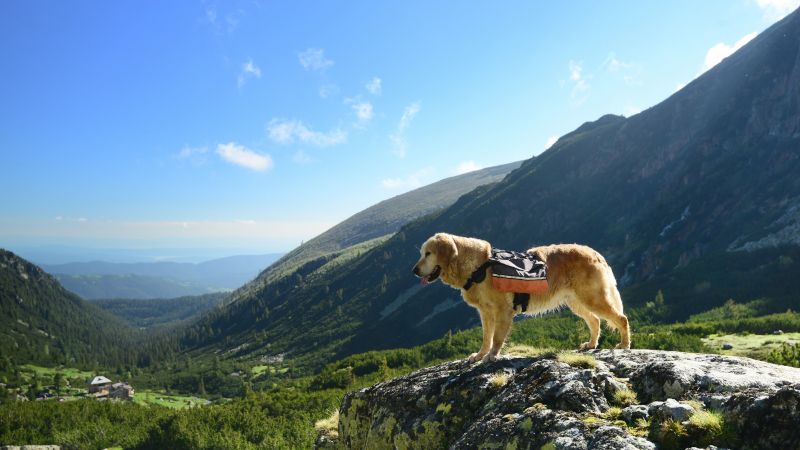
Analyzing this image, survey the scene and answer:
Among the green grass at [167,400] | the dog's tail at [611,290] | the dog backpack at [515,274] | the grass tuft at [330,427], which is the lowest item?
the green grass at [167,400]

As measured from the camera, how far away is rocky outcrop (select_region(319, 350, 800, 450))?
4.36 m

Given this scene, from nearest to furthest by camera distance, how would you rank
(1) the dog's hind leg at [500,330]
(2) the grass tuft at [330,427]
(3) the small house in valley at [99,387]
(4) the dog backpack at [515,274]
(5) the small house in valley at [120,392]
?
(4) the dog backpack at [515,274]
(1) the dog's hind leg at [500,330]
(2) the grass tuft at [330,427]
(5) the small house in valley at [120,392]
(3) the small house in valley at [99,387]

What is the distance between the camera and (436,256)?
917 cm

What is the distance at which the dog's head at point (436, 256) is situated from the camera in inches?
360

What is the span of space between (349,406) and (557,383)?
5489mm

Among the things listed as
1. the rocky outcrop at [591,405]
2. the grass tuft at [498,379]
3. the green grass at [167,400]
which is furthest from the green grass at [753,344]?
the green grass at [167,400]

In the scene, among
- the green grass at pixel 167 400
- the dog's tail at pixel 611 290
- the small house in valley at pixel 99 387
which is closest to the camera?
the dog's tail at pixel 611 290

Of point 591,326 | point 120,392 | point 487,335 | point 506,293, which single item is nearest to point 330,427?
point 487,335

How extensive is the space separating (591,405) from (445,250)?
13.8 feet

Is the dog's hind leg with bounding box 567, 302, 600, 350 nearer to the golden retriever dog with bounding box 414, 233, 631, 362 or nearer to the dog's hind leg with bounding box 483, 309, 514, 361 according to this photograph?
the golden retriever dog with bounding box 414, 233, 631, 362

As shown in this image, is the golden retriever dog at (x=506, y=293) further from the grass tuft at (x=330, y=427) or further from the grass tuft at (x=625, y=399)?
the grass tuft at (x=330, y=427)

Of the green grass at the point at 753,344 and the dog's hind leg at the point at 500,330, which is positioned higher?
the dog's hind leg at the point at 500,330

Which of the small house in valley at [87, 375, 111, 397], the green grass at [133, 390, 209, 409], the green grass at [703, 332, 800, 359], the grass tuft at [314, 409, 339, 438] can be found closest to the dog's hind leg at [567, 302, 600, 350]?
the grass tuft at [314, 409, 339, 438]

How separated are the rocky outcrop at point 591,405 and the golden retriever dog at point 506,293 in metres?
1.03
